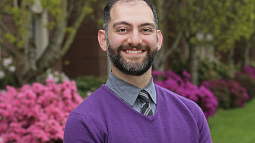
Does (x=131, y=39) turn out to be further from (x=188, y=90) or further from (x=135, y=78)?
(x=188, y=90)

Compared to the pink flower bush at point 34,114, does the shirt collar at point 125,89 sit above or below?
above

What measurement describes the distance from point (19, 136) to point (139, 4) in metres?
3.07

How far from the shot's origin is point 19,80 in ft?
19.2

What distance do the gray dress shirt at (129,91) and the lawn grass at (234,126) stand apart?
5727 mm

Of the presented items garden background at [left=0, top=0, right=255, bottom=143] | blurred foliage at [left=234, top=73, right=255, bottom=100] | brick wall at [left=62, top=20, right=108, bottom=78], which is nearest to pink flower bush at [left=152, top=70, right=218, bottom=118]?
garden background at [left=0, top=0, right=255, bottom=143]

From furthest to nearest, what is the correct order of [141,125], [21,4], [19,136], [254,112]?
[254,112], [21,4], [19,136], [141,125]

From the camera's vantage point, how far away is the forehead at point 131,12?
1856 millimetres

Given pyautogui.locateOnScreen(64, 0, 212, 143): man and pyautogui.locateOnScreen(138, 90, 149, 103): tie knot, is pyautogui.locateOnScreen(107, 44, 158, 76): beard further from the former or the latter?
pyautogui.locateOnScreen(138, 90, 149, 103): tie knot

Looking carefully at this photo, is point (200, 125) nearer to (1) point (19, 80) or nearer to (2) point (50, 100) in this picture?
(2) point (50, 100)

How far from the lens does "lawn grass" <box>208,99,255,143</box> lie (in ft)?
24.0

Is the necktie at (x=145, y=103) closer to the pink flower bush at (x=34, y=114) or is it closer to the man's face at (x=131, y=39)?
the man's face at (x=131, y=39)

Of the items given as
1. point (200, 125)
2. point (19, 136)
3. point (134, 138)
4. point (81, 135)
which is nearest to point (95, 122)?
point (81, 135)

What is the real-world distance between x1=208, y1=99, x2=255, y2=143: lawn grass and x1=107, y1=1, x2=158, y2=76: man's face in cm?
592

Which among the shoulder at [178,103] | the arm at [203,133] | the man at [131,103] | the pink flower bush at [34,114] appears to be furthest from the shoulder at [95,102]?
the pink flower bush at [34,114]
